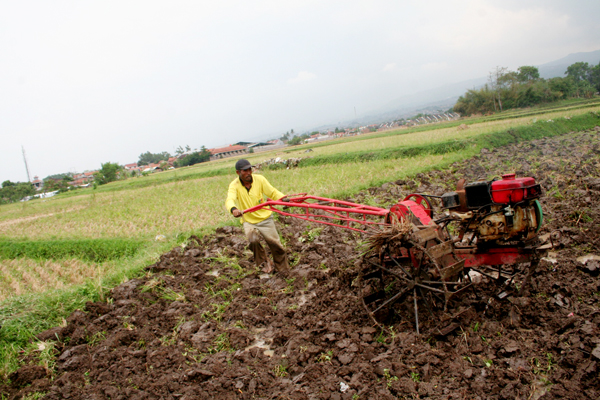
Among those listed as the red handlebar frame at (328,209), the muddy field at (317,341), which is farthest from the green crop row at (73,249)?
the red handlebar frame at (328,209)

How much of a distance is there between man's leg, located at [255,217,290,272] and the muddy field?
0.23 meters

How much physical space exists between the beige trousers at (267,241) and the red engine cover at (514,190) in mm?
2907

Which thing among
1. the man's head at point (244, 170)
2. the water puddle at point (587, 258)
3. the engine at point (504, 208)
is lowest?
the water puddle at point (587, 258)

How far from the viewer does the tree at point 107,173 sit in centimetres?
3581

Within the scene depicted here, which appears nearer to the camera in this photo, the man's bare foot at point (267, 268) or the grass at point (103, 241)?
the grass at point (103, 241)

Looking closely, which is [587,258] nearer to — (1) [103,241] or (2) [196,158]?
(1) [103,241]

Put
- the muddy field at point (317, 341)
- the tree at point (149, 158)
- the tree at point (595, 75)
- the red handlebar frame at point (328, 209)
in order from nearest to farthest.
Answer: the muddy field at point (317, 341), the red handlebar frame at point (328, 209), the tree at point (595, 75), the tree at point (149, 158)

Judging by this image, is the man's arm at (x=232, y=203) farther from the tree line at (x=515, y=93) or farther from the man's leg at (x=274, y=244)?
the tree line at (x=515, y=93)

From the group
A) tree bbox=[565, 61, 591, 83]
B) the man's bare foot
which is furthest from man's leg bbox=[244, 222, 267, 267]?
tree bbox=[565, 61, 591, 83]

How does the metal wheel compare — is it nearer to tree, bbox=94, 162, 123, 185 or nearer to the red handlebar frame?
the red handlebar frame

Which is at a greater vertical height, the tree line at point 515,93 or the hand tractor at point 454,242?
the tree line at point 515,93

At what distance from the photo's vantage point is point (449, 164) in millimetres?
11406

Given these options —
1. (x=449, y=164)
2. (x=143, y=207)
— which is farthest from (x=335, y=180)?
(x=143, y=207)

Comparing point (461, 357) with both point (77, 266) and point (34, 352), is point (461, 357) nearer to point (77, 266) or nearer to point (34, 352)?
point (34, 352)
